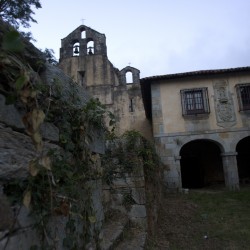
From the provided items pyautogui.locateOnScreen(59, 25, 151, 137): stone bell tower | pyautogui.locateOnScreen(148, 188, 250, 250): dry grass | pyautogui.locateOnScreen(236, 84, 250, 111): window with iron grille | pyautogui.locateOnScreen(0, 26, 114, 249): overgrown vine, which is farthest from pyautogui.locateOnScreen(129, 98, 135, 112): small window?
pyautogui.locateOnScreen(0, 26, 114, 249): overgrown vine

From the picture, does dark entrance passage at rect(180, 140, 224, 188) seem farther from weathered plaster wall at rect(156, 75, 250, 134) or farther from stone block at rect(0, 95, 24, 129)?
stone block at rect(0, 95, 24, 129)

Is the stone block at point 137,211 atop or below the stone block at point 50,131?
below

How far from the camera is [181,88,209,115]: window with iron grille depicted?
1231cm

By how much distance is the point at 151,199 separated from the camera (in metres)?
5.18

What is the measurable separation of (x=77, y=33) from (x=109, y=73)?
437 cm

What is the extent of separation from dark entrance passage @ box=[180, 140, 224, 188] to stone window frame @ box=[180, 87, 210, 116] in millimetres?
2386

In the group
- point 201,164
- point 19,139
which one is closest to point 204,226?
point 19,139

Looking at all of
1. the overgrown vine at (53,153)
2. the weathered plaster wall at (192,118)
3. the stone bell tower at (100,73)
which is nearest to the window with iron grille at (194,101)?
the weathered plaster wall at (192,118)

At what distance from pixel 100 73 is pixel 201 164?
11033 mm

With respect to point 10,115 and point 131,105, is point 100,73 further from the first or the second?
point 10,115

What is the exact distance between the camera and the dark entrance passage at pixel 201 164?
14016mm

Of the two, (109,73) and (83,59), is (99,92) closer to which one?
(109,73)

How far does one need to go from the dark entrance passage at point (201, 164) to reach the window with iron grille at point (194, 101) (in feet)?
7.84

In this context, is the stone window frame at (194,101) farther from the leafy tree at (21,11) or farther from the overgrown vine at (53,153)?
the overgrown vine at (53,153)
